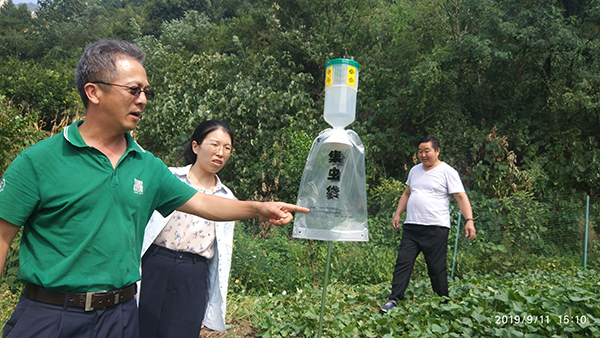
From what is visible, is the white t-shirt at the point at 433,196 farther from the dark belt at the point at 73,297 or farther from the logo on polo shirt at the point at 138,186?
the dark belt at the point at 73,297

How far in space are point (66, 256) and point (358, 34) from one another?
11.7m

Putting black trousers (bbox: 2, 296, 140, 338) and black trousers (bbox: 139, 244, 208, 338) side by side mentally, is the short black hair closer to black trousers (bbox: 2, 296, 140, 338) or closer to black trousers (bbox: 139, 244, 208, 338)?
black trousers (bbox: 2, 296, 140, 338)

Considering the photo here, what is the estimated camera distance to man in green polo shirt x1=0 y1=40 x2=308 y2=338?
4.66ft

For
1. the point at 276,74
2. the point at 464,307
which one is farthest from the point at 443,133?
the point at 464,307

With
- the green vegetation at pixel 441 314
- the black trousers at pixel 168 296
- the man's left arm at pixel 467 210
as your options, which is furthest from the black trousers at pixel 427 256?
the black trousers at pixel 168 296

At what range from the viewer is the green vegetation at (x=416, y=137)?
4.17m

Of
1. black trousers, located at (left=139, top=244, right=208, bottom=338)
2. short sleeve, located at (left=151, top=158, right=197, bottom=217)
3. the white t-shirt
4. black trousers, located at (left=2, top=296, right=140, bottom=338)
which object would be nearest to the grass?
the white t-shirt

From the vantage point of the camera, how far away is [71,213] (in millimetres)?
1462

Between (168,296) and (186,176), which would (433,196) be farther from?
(168,296)

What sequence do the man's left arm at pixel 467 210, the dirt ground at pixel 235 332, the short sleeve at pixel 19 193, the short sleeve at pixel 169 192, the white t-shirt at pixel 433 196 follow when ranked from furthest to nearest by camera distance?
the man's left arm at pixel 467 210, the white t-shirt at pixel 433 196, the dirt ground at pixel 235 332, the short sleeve at pixel 169 192, the short sleeve at pixel 19 193

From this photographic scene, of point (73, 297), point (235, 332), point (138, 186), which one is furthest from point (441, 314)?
point (73, 297)

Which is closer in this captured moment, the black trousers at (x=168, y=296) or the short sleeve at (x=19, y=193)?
the short sleeve at (x=19, y=193)
